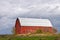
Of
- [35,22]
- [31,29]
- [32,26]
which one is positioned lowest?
[31,29]

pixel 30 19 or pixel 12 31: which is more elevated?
pixel 30 19

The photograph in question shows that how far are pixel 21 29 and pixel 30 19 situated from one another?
4.67 meters

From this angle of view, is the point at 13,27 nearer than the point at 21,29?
No

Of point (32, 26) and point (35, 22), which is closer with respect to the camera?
point (32, 26)

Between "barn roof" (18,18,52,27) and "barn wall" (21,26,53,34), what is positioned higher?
"barn roof" (18,18,52,27)

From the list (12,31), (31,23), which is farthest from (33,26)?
(12,31)

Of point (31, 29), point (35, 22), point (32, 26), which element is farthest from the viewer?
point (35, 22)

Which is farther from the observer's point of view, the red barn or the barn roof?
the barn roof

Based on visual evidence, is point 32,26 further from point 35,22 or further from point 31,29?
point 35,22

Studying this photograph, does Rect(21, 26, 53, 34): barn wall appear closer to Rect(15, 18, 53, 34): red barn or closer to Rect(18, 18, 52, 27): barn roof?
Rect(15, 18, 53, 34): red barn

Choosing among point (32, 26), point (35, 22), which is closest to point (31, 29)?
point (32, 26)

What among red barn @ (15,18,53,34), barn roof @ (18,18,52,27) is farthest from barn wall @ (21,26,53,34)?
barn roof @ (18,18,52,27)

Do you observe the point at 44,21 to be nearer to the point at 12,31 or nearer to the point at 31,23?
the point at 31,23

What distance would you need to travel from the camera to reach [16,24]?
205 ft
